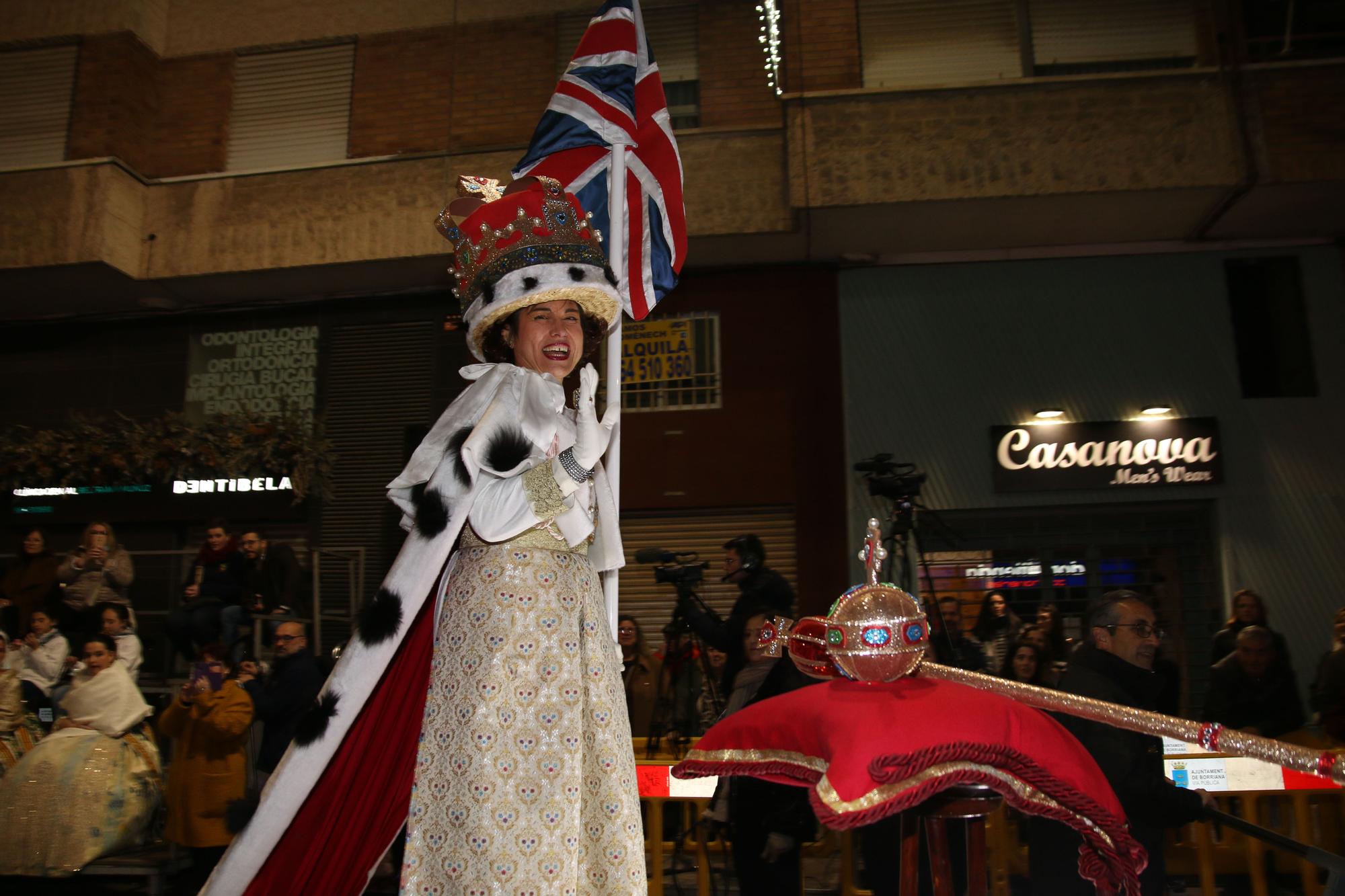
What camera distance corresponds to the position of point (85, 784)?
5.90 metres

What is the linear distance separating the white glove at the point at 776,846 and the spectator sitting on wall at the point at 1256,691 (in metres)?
3.00

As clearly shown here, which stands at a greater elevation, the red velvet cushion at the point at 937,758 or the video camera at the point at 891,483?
the video camera at the point at 891,483

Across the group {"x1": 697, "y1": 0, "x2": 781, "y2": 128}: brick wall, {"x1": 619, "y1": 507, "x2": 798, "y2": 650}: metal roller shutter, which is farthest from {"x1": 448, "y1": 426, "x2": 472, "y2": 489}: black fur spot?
{"x1": 697, "y1": 0, "x2": 781, "y2": 128}: brick wall

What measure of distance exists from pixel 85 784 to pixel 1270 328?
1026 cm

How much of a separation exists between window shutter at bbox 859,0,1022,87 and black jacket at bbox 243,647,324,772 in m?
7.24

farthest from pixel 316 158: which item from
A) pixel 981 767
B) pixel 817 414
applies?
pixel 981 767

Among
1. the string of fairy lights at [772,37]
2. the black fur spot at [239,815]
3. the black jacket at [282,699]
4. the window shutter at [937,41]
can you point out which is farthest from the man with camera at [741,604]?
the window shutter at [937,41]

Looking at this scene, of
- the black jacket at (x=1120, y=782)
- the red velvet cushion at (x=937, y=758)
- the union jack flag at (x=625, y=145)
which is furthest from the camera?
the union jack flag at (x=625, y=145)

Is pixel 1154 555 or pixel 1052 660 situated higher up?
pixel 1154 555

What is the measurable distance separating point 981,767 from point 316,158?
10.8 metres

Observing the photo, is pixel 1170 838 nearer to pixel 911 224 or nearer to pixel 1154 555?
pixel 1154 555

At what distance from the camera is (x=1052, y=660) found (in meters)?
6.33

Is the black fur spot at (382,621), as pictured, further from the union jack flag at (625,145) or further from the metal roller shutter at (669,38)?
the metal roller shutter at (669,38)

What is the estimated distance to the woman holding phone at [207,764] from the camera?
555 cm
